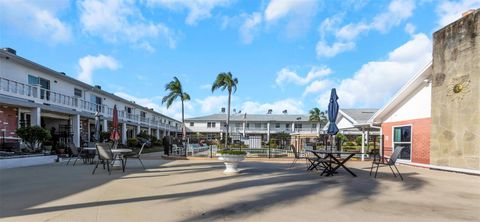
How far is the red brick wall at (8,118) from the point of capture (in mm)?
17678

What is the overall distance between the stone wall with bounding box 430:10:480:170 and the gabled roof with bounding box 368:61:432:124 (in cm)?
74

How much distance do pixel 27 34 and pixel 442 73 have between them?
53.3 feet

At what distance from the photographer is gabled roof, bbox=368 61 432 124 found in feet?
43.1

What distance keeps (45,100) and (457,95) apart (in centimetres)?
2136

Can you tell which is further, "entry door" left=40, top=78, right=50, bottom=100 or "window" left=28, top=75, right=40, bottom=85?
"entry door" left=40, top=78, right=50, bottom=100

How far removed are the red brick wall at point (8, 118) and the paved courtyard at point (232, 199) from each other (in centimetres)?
1132

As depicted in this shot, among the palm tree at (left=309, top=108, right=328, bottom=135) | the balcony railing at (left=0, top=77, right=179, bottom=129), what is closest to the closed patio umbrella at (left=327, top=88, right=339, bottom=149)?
the balcony railing at (left=0, top=77, right=179, bottom=129)

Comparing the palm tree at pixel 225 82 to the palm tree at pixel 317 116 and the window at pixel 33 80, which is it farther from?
the palm tree at pixel 317 116

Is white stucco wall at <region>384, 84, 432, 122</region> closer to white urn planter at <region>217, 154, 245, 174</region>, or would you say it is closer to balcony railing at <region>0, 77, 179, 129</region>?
white urn planter at <region>217, 154, 245, 174</region>

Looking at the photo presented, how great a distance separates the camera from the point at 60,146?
A: 18125mm

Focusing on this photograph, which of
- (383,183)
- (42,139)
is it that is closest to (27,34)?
(42,139)

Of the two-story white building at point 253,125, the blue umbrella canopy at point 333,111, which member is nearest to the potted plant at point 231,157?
the blue umbrella canopy at point 333,111

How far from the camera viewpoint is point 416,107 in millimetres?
14141

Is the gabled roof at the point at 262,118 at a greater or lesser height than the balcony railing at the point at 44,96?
lesser
